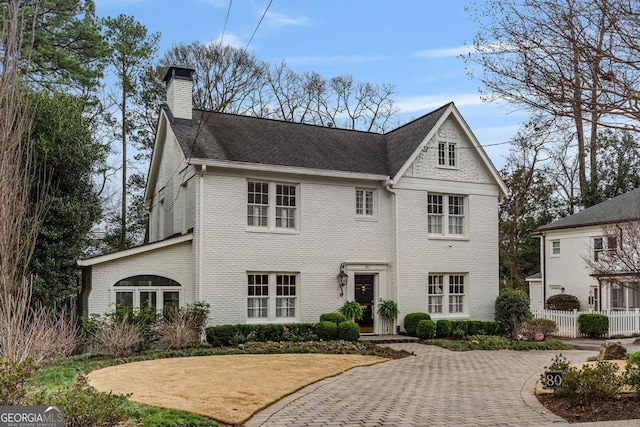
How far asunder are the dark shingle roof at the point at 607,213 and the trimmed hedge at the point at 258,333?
54.5ft

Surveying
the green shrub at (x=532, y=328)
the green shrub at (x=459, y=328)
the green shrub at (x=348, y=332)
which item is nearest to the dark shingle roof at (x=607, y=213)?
the green shrub at (x=532, y=328)

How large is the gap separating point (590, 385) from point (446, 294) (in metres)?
13.2

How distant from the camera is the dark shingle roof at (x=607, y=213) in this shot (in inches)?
1152

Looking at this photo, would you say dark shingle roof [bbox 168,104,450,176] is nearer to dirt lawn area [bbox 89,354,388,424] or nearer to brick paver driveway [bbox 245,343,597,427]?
dirt lawn area [bbox 89,354,388,424]

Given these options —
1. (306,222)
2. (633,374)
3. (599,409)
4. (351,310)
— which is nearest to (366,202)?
(306,222)

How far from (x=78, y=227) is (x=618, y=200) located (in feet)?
86.4

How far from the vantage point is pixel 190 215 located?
20.6 metres

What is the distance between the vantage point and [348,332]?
65.1 feet

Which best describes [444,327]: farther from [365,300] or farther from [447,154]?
[447,154]

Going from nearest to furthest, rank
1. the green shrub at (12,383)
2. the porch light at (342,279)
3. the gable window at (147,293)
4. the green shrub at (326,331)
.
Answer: the green shrub at (12,383) → the gable window at (147,293) → the green shrub at (326,331) → the porch light at (342,279)

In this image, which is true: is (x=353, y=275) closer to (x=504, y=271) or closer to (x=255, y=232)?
(x=255, y=232)

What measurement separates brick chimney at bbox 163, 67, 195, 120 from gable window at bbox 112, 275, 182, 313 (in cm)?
638

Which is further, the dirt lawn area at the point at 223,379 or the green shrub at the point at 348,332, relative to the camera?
the green shrub at the point at 348,332

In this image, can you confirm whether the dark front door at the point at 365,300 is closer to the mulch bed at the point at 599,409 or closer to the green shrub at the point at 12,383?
the mulch bed at the point at 599,409
